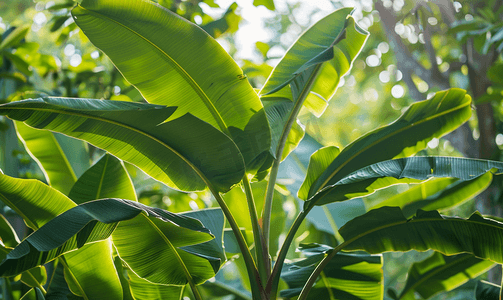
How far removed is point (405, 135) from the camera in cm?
151

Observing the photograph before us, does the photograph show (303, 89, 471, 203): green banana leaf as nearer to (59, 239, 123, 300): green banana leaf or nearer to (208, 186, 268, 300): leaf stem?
(208, 186, 268, 300): leaf stem

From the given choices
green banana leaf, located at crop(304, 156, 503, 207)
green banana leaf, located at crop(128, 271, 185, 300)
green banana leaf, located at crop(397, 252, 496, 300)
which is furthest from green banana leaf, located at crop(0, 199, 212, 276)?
green banana leaf, located at crop(397, 252, 496, 300)

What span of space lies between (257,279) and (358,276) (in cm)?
56

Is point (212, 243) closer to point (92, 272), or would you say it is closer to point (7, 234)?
point (92, 272)

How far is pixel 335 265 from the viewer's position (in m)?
1.60

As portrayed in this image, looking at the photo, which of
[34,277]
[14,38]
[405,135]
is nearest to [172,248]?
[34,277]

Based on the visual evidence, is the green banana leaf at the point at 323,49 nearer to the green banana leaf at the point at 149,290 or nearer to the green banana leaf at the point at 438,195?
the green banana leaf at the point at 438,195

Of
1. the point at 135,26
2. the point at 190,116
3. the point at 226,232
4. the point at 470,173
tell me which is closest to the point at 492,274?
the point at 470,173

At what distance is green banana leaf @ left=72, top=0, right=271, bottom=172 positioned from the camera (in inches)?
45.7

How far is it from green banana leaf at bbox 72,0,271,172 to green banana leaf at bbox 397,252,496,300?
1.13m

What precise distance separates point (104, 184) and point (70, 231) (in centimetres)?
78

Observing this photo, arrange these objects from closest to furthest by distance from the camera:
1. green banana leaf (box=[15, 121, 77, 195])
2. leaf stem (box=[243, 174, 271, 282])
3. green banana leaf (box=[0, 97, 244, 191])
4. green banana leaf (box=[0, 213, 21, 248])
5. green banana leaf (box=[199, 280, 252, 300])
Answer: green banana leaf (box=[0, 97, 244, 191]), leaf stem (box=[243, 174, 271, 282]), green banana leaf (box=[0, 213, 21, 248]), green banana leaf (box=[15, 121, 77, 195]), green banana leaf (box=[199, 280, 252, 300])

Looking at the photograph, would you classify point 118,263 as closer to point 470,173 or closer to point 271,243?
point 271,243

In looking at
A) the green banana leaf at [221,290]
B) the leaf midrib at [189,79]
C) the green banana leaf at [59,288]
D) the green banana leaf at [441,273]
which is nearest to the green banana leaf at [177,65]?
the leaf midrib at [189,79]
